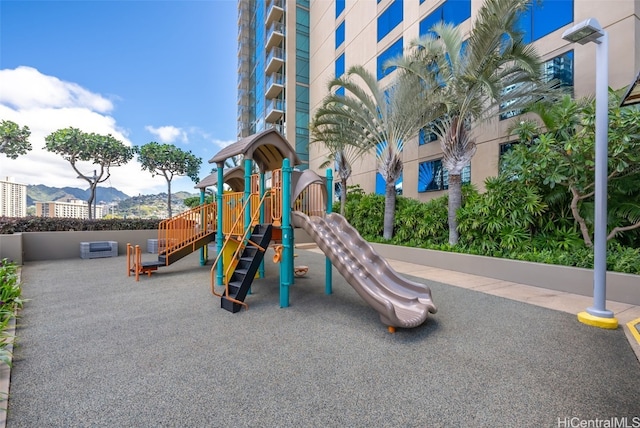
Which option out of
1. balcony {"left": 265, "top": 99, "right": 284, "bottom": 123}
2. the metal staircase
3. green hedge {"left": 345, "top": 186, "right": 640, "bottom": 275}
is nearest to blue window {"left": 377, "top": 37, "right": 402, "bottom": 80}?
green hedge {"left": 345, "top": 186, "right": 640, "bottom": 275}

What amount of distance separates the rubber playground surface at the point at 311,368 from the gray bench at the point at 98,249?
668 centimetres

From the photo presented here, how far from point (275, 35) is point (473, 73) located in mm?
20370

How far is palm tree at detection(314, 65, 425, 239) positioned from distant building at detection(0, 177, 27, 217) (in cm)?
1548

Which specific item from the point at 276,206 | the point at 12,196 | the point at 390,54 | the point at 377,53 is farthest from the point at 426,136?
the point at 12,196

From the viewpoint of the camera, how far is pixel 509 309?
4.91 meters

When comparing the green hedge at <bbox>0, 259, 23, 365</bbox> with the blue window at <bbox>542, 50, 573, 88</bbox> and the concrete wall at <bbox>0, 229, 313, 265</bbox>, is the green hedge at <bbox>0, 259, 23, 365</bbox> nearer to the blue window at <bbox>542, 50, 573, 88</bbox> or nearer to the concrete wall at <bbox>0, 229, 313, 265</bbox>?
the concrete wall at <bbox>0, 229, 313, 265</bbox>

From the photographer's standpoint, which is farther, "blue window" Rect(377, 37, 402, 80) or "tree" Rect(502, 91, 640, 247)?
"blue window" Rect(377, 37, 402, 80)

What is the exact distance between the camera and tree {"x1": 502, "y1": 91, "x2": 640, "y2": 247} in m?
5.26

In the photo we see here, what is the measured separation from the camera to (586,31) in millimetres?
4043

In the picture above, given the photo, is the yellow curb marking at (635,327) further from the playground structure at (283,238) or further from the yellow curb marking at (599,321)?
the playground structure at (283,238)

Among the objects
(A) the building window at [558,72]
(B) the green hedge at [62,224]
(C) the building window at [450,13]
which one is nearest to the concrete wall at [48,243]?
(B) the green hedge at [62,224]

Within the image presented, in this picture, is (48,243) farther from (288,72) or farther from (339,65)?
(288,72)

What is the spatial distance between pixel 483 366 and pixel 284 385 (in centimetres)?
214

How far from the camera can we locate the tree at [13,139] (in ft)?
43.3
